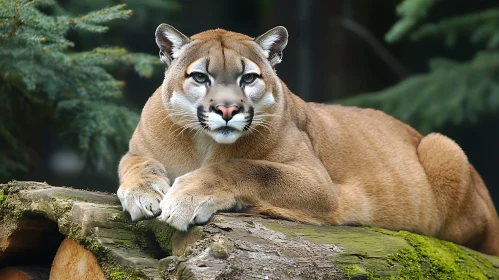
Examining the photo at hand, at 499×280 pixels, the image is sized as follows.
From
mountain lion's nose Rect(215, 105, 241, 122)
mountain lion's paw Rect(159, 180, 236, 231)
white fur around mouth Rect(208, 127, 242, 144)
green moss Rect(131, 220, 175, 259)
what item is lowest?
green moss Rect(131, 220, 175, 259)

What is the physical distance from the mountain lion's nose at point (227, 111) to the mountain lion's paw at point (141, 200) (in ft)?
2.25

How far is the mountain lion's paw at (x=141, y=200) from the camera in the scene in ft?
15.6

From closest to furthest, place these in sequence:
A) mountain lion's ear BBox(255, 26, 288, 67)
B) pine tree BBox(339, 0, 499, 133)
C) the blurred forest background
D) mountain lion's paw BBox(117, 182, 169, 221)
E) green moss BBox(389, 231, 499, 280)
→ mountain lion's paw BBox(117, 182, 169, 221)
green moss BBox(389, 231, 499, 280)
mountain lion's ear BBox(255, 26, 288, 67)
the blurred forest background
pine tree BBox(339, 0, 499, 133)

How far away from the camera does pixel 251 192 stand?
5.07m

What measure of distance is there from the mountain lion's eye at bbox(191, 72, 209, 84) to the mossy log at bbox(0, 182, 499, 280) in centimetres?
105

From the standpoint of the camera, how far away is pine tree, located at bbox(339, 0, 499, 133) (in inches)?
400

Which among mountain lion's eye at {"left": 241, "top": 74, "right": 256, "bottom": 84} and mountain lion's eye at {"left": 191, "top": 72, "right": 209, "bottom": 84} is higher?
mountain lion's eye at {"left": 241, "top": 74, "right": 256, "bottom": 84}

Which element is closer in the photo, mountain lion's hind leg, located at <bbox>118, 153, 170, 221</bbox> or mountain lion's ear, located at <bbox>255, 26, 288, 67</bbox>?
mountain lion's hind leg, located at <bbox>118, 153, 170, 221</bbox>

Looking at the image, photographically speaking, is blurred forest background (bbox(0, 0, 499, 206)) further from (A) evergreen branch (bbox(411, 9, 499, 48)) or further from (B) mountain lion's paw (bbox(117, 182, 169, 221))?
(B) mountain lion's paw (bbox(117, 182, 169, 221))

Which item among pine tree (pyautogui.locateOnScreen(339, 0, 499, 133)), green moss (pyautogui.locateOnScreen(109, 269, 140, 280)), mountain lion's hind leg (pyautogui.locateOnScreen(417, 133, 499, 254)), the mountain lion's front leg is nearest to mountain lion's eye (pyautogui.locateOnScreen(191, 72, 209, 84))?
the mountain lion's front leg

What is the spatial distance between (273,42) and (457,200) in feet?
7.53

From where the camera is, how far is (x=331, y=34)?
42.8ft

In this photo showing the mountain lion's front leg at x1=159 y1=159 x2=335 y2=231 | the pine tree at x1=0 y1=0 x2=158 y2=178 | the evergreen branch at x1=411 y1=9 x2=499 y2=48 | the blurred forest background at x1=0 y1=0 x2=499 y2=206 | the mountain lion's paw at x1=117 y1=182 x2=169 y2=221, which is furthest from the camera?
the evergreen branch at x1=411 y1=9 x2=499 y2=48

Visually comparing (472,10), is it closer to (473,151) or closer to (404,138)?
(473,151)
